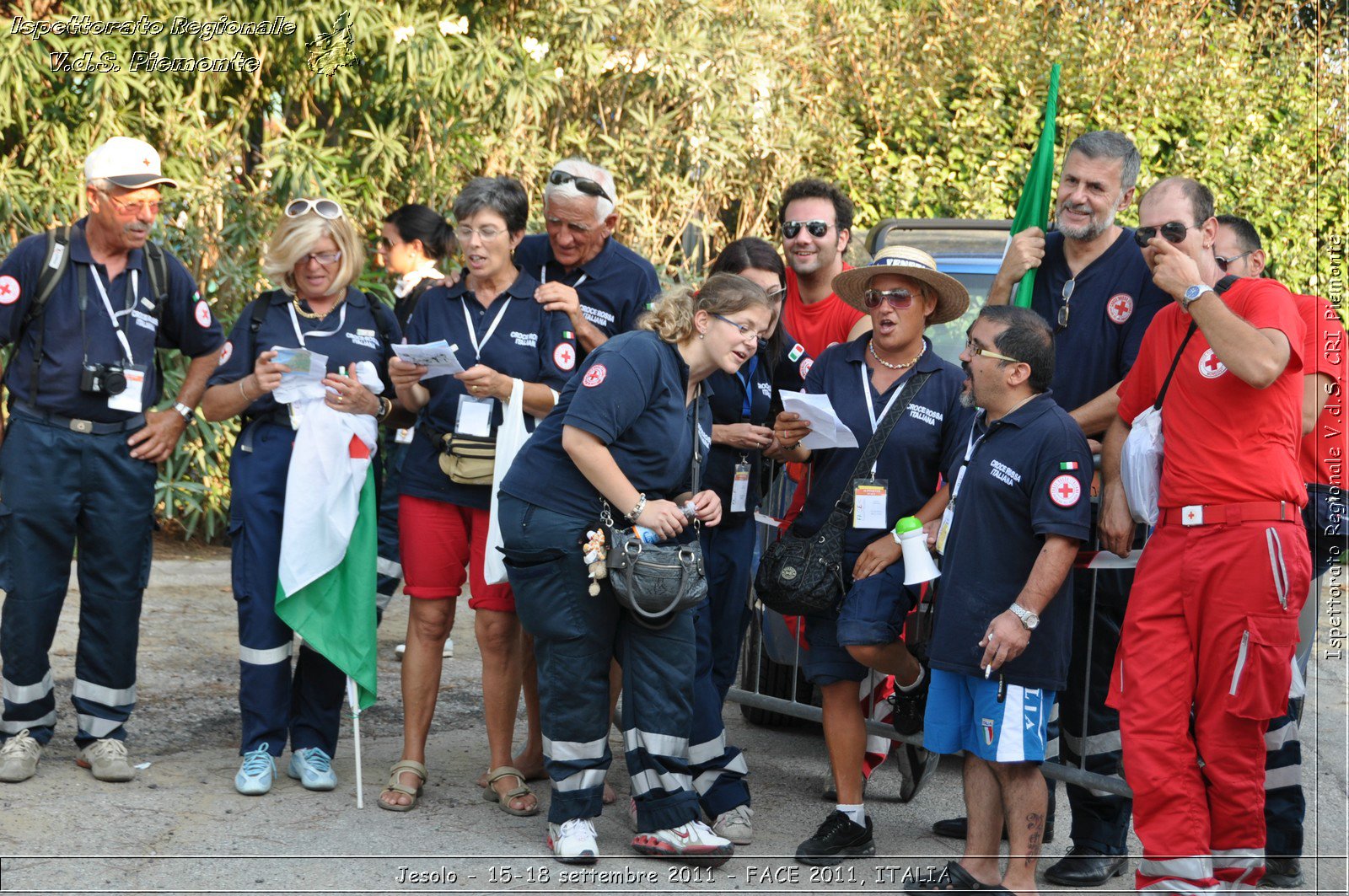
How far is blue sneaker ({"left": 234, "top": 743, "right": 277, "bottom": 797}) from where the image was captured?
203 inches

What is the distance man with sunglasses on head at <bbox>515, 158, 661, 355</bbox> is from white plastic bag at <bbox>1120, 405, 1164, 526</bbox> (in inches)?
77.0

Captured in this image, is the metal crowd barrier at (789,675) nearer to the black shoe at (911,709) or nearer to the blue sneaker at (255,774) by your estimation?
the black shoe at (911,709)

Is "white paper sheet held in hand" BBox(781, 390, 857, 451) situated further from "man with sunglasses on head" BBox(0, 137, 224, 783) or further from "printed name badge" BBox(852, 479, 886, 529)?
"man with sunglasses on head" BBox(0, 137, 224, 783)

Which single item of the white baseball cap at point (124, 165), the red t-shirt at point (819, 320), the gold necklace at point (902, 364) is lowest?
the gold necklace at point (902, 364)

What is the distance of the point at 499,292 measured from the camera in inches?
213

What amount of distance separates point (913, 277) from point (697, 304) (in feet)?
2.78

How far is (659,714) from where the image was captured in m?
4.75

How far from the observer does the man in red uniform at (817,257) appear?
590cm

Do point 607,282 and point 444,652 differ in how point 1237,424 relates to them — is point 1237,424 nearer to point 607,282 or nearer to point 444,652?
point 607,282

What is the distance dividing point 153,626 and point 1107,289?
5504 mm

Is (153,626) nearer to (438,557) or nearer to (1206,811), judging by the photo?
(438,557)

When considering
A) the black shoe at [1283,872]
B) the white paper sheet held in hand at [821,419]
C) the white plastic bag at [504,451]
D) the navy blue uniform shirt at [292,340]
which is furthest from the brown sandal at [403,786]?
the black shoe at [1283,872]

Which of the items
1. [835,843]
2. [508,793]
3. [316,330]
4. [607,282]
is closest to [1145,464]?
[835,843]

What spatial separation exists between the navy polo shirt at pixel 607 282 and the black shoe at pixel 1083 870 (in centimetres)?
259
